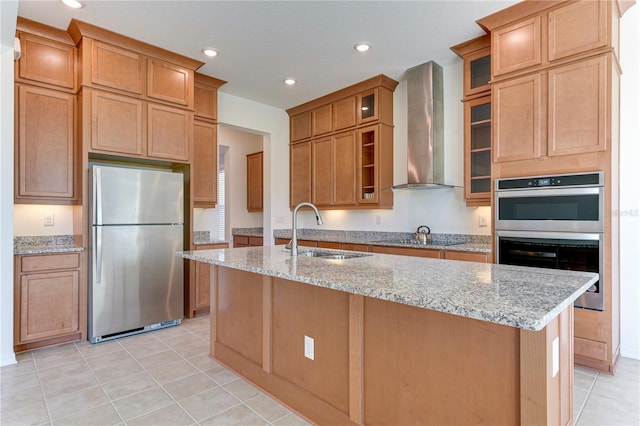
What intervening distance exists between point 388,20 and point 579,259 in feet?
7.98

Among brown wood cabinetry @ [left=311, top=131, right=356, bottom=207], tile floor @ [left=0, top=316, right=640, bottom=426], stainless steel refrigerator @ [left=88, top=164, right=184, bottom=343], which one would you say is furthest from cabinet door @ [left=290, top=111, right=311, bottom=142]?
tile floor @ [left=0, top=316, right=640, bottom=426]

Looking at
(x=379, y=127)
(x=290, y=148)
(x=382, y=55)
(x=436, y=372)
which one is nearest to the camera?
(x=436, y=372)

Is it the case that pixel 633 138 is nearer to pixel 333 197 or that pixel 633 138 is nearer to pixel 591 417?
pixel 591 417

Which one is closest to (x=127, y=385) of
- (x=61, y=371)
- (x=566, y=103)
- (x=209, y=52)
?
(x=61, y=371)

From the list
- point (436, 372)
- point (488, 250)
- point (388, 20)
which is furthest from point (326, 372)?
point (388, 20)

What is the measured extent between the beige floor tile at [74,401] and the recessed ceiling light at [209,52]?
308 cm

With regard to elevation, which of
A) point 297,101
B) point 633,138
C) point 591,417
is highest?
point 297,101

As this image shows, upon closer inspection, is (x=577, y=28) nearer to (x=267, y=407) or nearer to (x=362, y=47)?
(x=362, y=47)

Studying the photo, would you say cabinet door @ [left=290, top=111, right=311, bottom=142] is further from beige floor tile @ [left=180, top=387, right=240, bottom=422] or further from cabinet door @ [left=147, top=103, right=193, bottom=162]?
beige floor tile @ [left=180, top=387, right=240, bottom=422]

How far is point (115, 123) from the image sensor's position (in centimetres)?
338

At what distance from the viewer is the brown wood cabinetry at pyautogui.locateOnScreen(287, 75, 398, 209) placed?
4.41m

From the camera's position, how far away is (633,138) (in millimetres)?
2887

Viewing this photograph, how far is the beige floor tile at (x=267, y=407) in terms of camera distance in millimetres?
2035

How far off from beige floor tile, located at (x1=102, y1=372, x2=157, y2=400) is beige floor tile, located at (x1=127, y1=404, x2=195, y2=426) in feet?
1.15
